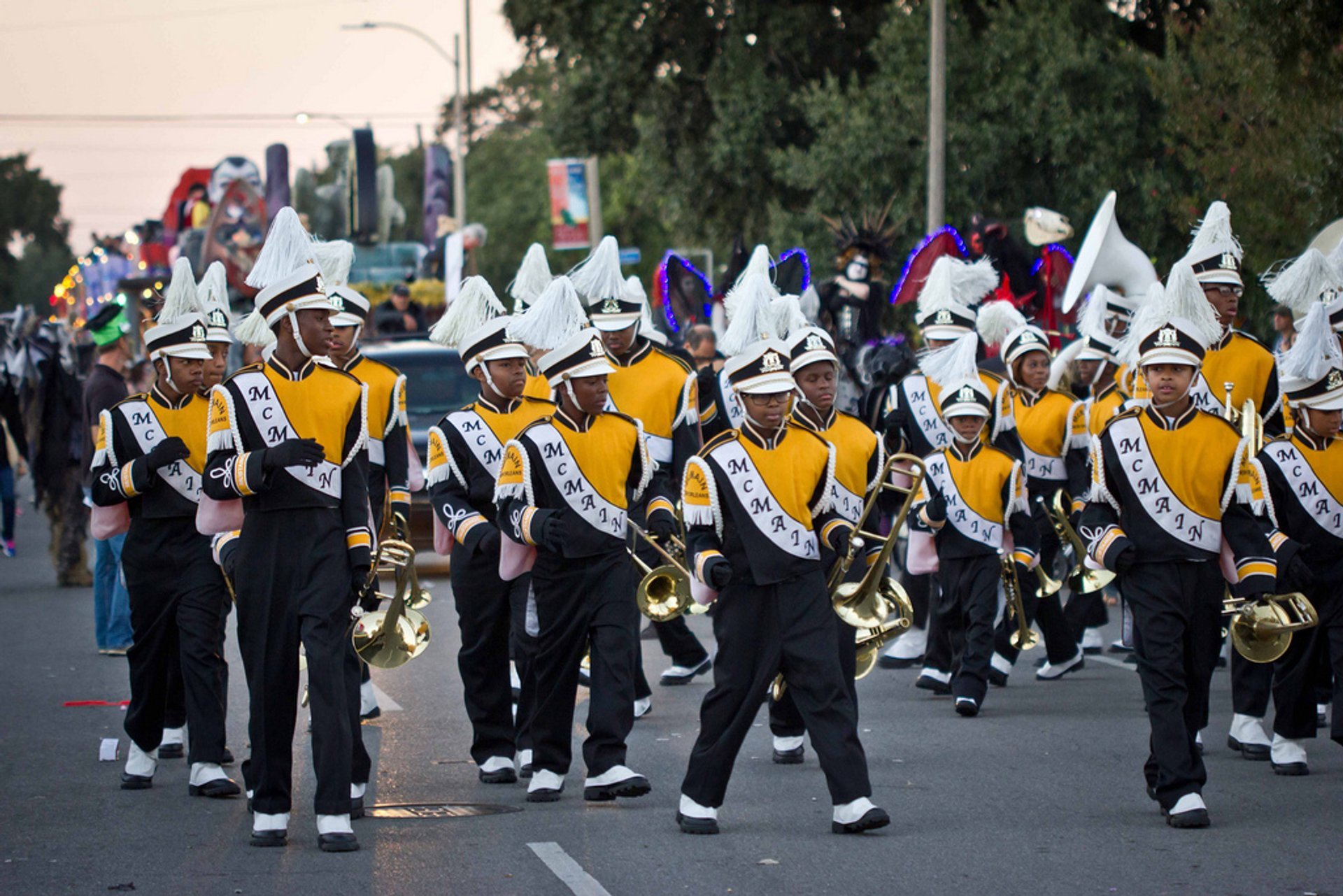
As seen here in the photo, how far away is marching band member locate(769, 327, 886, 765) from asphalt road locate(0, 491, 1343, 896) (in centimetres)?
24

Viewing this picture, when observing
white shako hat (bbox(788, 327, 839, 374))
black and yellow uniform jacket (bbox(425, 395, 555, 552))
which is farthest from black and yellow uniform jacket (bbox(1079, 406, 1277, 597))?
black and yellow uniform jacket (bbox(425, 395, 555, 552))

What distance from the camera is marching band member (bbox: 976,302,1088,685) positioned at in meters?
11.5

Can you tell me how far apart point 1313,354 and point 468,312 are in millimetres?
3967

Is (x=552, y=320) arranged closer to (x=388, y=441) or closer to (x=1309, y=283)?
(x=388, y=441)

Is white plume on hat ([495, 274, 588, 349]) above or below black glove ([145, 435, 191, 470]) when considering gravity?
above

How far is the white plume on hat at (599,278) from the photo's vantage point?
10.4 metres

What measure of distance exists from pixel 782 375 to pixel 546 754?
75.6 inches

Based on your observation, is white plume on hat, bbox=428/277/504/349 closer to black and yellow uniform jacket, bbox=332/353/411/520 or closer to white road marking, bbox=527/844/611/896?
black and yellow uniform jacket, bbox=332/353/411/520

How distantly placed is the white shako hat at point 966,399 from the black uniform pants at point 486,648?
10.4 ft

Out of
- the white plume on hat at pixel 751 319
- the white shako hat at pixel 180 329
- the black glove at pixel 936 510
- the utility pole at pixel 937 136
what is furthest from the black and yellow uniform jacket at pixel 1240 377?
the utility pole at pixel 937 136

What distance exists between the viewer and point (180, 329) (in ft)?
28.5

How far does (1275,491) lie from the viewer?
28.5ft

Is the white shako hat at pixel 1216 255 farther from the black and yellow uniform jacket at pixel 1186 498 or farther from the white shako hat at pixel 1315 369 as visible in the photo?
the black and yellow uniform jacket at pixel 1186 498

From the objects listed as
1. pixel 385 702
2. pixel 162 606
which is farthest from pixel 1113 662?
pixel 162 606
